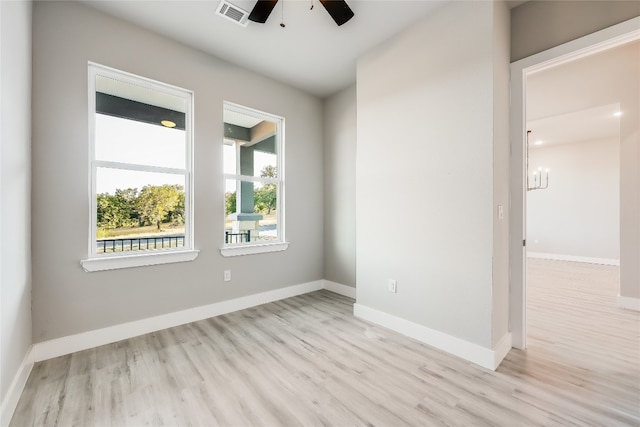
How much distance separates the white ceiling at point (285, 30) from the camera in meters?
Result: 2.37

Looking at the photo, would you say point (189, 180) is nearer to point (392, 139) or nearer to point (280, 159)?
point (280, 159)

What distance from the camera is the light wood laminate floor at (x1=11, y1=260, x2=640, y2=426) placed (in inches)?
62.9

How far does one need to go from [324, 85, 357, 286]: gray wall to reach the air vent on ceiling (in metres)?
1.76

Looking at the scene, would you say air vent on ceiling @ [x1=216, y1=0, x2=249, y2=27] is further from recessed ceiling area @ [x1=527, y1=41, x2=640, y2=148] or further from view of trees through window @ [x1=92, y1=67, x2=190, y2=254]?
recessed ceiling area @ [x1=527, y1=41, x2=640, y2=148]

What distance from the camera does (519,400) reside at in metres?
1.72

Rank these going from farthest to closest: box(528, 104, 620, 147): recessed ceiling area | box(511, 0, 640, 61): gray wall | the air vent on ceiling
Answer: box(528, 104, 620, 147): recessed ceiling area, the air vent on ceiling, box(511, 0, 640, 61): gray wall

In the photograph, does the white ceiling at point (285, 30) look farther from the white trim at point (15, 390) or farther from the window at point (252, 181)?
the white trim at point (15, 390)

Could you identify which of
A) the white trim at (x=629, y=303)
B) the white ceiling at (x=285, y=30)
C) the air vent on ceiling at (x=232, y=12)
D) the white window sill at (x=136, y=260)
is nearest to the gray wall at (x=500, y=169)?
the white ceiling at (x=285, y=30)

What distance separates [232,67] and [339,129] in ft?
5.23

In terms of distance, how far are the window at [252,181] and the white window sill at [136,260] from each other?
44cm

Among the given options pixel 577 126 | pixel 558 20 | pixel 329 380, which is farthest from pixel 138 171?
pixel 577 126

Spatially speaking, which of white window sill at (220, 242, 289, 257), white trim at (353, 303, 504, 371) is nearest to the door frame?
white trim at (353, 303, 504, 371)

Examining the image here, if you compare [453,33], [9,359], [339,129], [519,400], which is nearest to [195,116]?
[339,129]

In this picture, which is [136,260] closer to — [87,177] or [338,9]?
[87,177]
